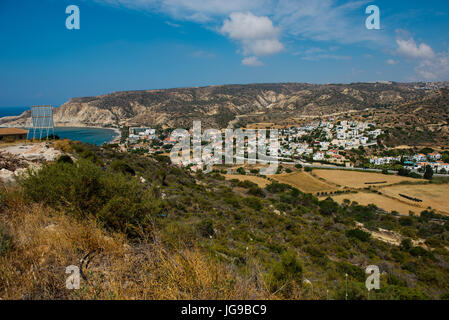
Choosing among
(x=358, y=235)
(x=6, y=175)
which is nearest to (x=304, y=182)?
(x=358, y=235)

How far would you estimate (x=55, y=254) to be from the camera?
241 cm

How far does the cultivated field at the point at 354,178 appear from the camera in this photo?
33438 millimetres

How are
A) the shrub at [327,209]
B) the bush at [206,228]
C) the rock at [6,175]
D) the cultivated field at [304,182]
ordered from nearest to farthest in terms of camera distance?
the rock at [6,175] < the bush at [206,228] < the shrub at [327,209] < the cultivated field at [304,182]

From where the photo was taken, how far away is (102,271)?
7.52ft

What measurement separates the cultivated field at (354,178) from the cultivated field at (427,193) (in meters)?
1.97

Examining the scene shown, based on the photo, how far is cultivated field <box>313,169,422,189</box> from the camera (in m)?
33.4

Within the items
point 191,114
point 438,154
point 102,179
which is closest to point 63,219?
point 102,179

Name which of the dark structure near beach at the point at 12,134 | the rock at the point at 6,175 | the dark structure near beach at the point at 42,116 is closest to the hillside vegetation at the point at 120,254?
the rock at the point at 6,175

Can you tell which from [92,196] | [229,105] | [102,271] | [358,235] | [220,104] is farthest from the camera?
[229,105]

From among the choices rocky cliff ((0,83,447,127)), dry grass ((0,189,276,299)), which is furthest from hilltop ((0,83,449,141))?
dry grass ((0,189,276,299))

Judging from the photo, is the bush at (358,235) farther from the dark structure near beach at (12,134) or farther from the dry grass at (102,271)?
the dark structure near beach at (12,134)

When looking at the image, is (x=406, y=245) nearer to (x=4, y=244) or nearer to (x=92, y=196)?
(x=92, y=196)

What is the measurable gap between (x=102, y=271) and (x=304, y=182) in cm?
3445
